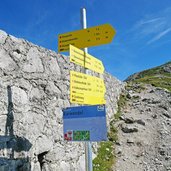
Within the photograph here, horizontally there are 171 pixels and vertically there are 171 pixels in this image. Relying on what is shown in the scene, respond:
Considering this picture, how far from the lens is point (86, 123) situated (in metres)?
4.68

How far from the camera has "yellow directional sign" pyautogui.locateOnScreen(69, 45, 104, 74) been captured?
16.0 ft

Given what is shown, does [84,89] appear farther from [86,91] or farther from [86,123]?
[86,123]

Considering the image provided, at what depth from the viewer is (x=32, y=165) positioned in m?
6.37

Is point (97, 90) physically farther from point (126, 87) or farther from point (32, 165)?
point (126, 87)

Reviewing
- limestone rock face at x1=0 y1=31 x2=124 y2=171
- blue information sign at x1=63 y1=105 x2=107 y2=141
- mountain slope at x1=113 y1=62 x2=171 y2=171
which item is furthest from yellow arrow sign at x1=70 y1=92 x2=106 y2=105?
mountain slope at x1=113 y1=62 x2=171 y2=171

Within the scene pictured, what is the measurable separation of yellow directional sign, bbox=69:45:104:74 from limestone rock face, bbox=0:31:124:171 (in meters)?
1.86

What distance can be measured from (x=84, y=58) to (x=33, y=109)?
222cm

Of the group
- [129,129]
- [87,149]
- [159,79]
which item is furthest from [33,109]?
[159,79]

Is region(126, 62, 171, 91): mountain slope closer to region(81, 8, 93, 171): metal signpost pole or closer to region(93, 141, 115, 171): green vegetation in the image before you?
region(93, 141, 115, 171): green vegetation

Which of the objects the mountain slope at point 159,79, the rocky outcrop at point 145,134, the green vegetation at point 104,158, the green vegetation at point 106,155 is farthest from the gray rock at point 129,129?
the mountain slope at point 159,79

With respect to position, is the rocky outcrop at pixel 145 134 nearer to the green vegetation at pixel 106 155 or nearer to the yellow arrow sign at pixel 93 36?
the green vegetation at pixel 106 155

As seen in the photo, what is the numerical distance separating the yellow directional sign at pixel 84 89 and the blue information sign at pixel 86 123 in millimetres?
189

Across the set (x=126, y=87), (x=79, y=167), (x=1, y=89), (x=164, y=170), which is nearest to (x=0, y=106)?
(x=1, y=89)

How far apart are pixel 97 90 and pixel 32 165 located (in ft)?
7.64
